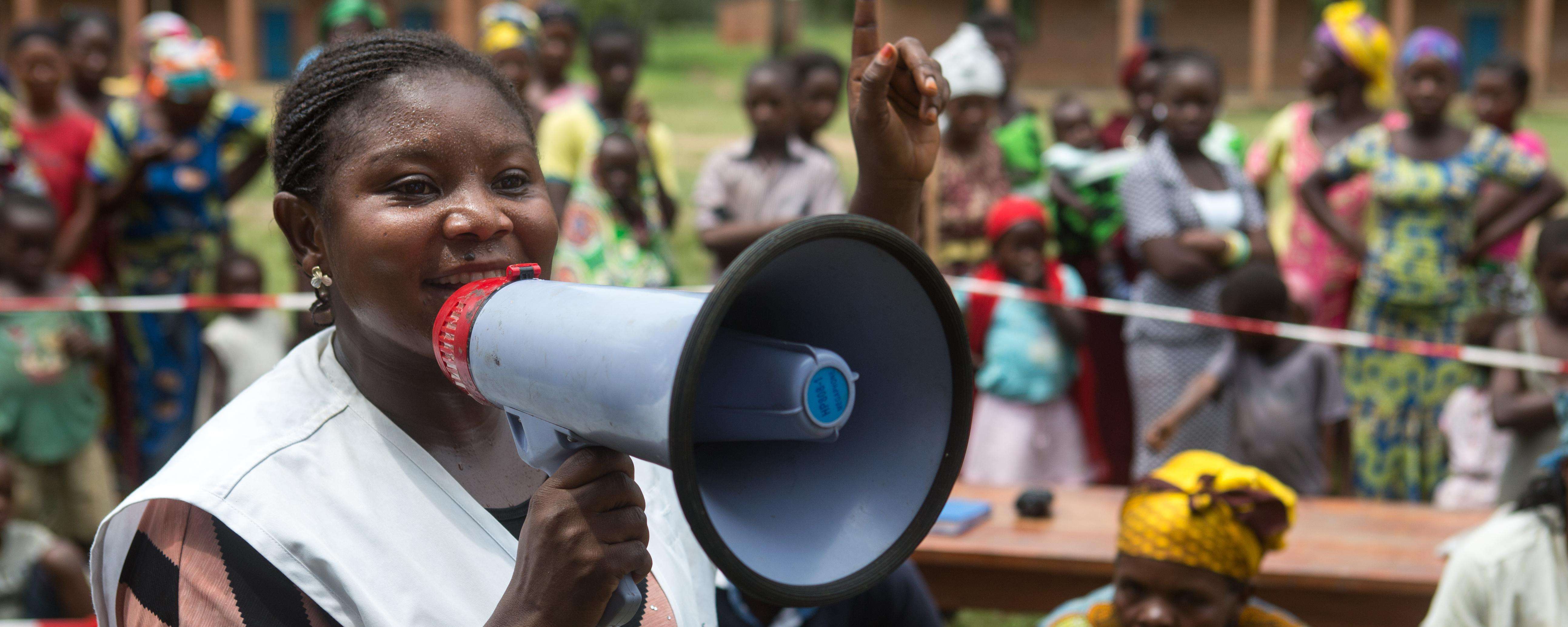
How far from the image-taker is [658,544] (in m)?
1.84

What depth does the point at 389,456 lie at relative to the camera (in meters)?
1.65

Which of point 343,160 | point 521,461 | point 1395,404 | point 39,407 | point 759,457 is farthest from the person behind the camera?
point 1395,404

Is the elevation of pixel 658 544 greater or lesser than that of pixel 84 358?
greater

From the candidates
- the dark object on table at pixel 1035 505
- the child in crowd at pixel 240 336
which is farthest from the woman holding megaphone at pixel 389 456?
the child in crowd at pixel 240 336

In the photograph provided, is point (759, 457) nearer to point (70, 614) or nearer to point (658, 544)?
point (658, 544)

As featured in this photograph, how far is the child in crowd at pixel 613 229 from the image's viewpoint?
5898mm

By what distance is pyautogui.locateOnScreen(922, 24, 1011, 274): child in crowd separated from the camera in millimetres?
6172

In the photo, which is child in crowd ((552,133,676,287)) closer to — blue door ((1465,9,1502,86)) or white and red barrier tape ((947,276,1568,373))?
white and red barrier tape ((947,276,1568,373))

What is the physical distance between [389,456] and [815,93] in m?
5.62

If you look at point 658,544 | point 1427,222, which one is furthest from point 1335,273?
point 658,544

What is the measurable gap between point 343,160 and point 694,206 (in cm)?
453

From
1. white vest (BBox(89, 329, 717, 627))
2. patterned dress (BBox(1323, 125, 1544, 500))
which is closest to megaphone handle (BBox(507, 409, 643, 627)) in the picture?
white vest (BBox(89, 329, 717, 627))

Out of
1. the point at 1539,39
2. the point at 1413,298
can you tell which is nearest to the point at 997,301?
the point at 1413,298

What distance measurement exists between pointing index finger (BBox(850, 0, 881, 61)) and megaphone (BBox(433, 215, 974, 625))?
2.12ft
